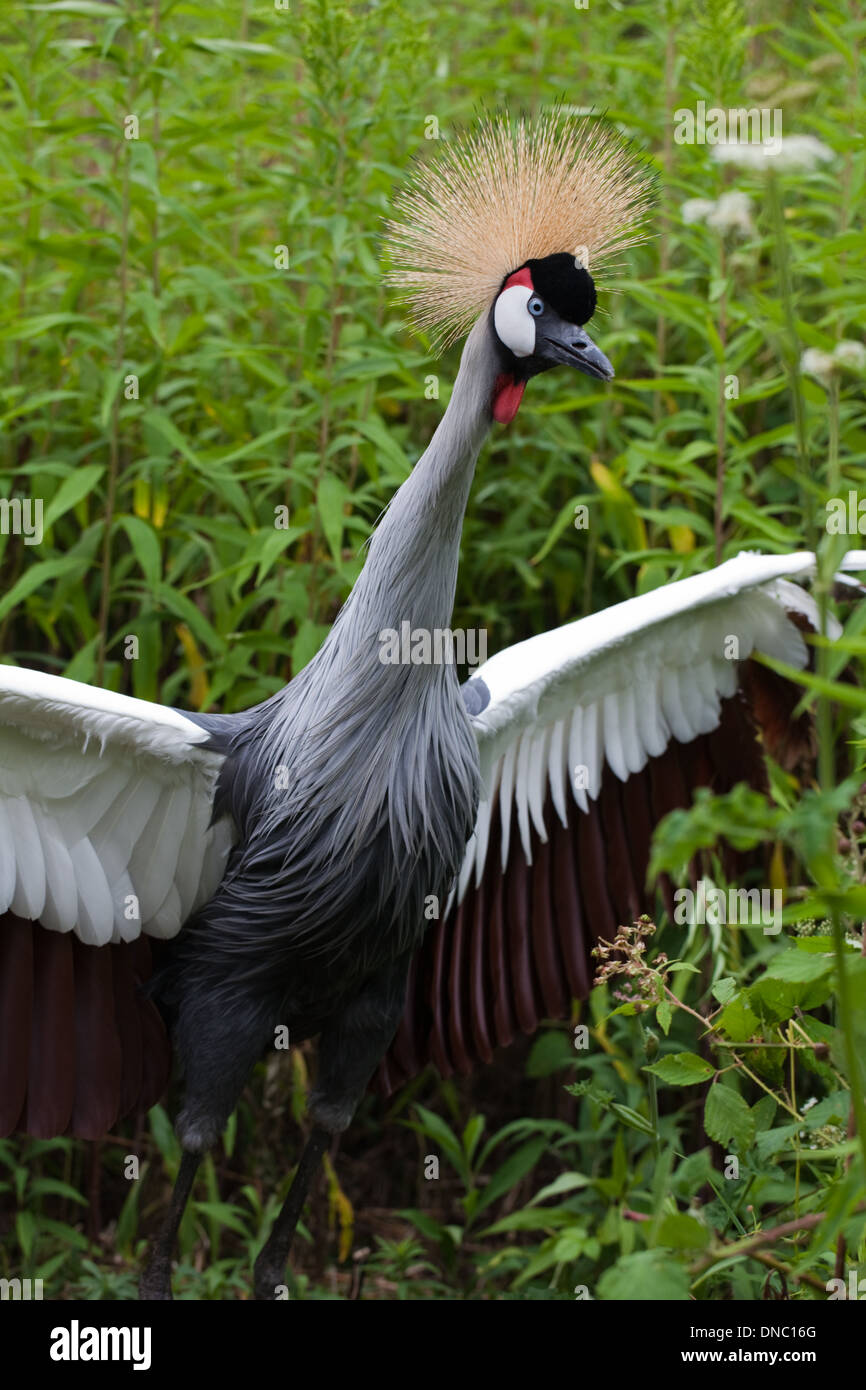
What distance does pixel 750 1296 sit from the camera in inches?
80.3

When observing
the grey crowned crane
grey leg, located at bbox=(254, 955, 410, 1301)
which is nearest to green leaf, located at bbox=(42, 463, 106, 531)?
the grey crowned crane

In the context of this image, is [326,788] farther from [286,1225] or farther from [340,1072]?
[286,1225]

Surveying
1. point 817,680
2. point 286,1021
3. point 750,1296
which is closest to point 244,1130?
point 286,1021

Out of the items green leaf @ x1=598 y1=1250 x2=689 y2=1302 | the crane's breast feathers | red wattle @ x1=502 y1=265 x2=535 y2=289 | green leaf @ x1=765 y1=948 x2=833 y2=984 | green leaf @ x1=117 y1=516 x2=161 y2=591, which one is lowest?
green leaf @ x1=598 y1=1250 x2=689 y2=1302

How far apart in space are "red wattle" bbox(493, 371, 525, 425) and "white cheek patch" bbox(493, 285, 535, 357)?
4 centimetres

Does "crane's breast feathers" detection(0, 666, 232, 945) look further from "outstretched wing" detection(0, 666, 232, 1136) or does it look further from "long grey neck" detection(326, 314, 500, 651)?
"long grey neck" detection(326, 314, 500, 651)

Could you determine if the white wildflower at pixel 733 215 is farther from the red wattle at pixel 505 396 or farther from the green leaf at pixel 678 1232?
the green leaf at pixel 678 1232

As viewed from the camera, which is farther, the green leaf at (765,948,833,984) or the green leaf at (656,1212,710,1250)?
the green leaf at (765,948,833,984)

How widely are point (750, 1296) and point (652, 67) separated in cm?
207

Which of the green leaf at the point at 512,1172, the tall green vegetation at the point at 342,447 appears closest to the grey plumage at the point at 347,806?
the tall green vegetation at the point at 342,447

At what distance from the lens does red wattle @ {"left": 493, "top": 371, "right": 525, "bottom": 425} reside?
1.78 m

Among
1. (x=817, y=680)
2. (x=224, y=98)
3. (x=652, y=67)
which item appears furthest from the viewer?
(x=224, y=98)

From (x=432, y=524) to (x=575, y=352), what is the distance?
0.92ft
